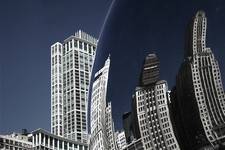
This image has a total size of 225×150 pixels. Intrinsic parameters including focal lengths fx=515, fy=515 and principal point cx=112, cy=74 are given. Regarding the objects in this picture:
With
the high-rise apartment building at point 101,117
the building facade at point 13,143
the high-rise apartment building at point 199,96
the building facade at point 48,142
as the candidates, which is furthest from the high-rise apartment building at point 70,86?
the high-rise apartment building at point 199,96

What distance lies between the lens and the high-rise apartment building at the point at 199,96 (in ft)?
13.6

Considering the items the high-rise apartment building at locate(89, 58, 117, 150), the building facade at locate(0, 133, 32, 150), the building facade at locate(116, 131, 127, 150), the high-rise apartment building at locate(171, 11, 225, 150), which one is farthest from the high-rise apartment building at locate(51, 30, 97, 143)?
the high-rise apartment building at locate(171, 11, 225, 150)

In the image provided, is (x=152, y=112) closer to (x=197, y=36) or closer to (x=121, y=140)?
(x=121, y=140)

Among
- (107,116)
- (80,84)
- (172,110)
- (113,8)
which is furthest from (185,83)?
(80,84)

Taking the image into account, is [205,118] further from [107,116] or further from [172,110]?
[107,116]

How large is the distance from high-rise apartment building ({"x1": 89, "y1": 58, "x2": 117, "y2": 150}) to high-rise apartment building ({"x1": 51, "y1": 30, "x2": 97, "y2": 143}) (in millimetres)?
132914

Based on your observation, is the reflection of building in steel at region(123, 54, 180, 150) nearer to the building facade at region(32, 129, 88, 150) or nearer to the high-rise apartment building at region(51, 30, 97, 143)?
the building facade at region(32, 129, 88, 150)

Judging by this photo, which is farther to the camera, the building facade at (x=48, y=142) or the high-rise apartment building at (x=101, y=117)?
the building facade at (x=48, y=142)

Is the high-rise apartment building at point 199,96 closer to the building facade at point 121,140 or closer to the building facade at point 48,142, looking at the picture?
the building facade at point 121,140

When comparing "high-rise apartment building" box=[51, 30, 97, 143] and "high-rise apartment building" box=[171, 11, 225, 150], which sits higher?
"high-rise apartment building" box=[51, 30, 97, 143]

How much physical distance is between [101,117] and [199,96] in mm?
1321

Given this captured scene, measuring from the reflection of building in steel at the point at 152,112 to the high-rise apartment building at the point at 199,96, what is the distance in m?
0.10

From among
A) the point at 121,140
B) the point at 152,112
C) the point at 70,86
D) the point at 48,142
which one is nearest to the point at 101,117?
the point at 121,140

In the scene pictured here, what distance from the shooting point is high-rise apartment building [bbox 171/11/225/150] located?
13.6 feet
